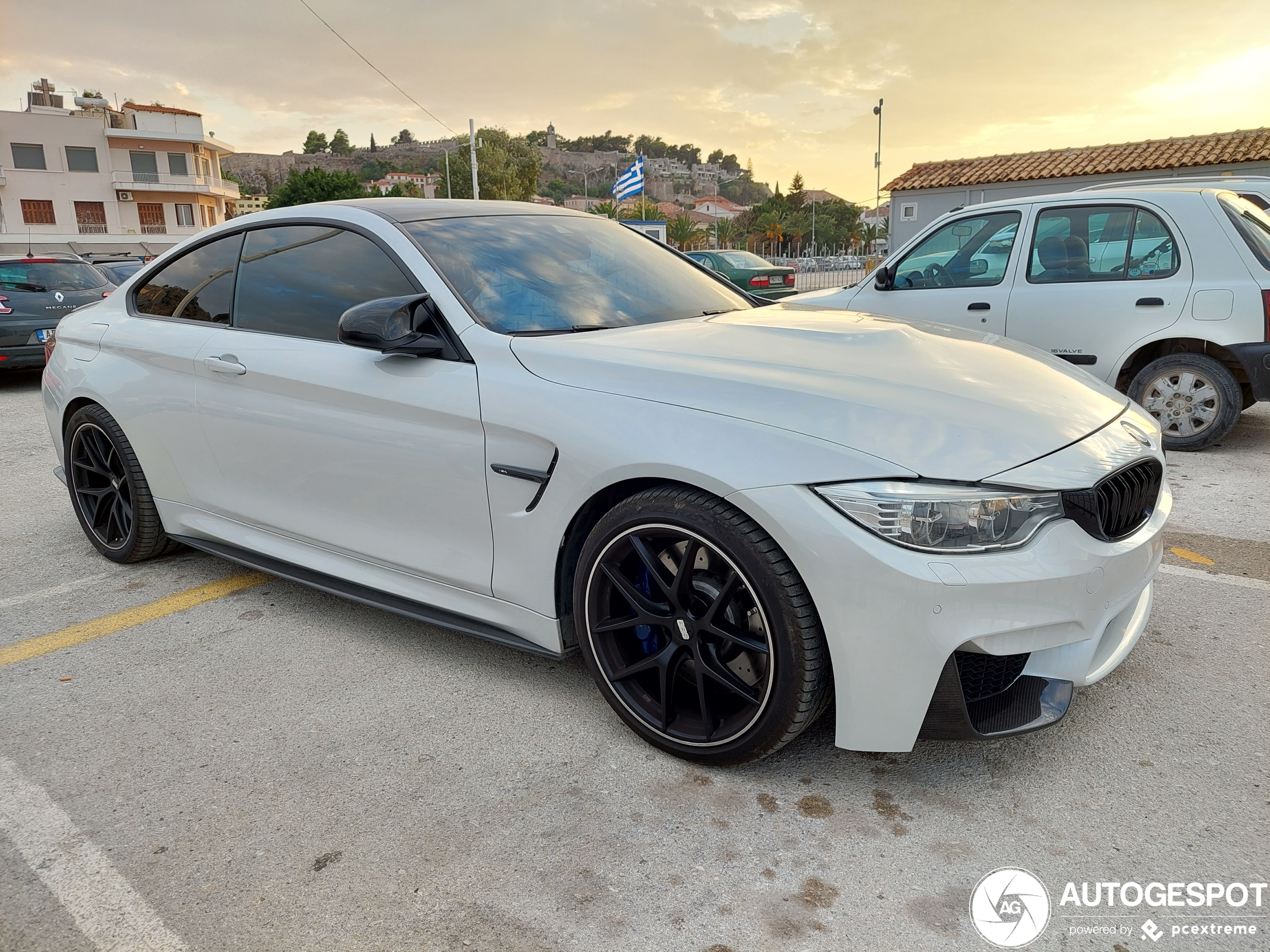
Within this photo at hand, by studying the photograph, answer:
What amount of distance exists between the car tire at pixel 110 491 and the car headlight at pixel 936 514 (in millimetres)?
3178

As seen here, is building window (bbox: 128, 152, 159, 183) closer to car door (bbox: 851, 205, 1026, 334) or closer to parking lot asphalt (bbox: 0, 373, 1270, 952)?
car door (bbox: 851, 205, 1026, 334)

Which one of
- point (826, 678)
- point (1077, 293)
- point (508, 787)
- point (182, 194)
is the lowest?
point (508, 787)

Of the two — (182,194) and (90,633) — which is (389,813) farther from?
(182,194)

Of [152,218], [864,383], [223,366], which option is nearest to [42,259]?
[223,366]

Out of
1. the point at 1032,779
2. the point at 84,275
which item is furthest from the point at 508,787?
the point at 84,275

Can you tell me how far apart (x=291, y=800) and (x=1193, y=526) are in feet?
13.6

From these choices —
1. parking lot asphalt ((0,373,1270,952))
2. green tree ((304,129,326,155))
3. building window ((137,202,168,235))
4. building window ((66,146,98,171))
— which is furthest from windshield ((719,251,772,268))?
green tree ((304,129,326,155))

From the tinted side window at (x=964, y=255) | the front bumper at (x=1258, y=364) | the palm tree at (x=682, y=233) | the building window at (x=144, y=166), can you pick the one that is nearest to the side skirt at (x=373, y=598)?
the tinted side window at (x=964, y=255)

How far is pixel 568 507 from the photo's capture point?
2.47m

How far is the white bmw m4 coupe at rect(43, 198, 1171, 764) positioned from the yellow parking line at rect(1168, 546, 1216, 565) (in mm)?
1516

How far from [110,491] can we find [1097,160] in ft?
98.3

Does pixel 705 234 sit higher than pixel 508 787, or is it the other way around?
pixel 705 234

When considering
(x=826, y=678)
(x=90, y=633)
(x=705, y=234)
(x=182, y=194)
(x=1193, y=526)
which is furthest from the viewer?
(x=705, y=234)

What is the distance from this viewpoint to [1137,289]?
18.7 feet
